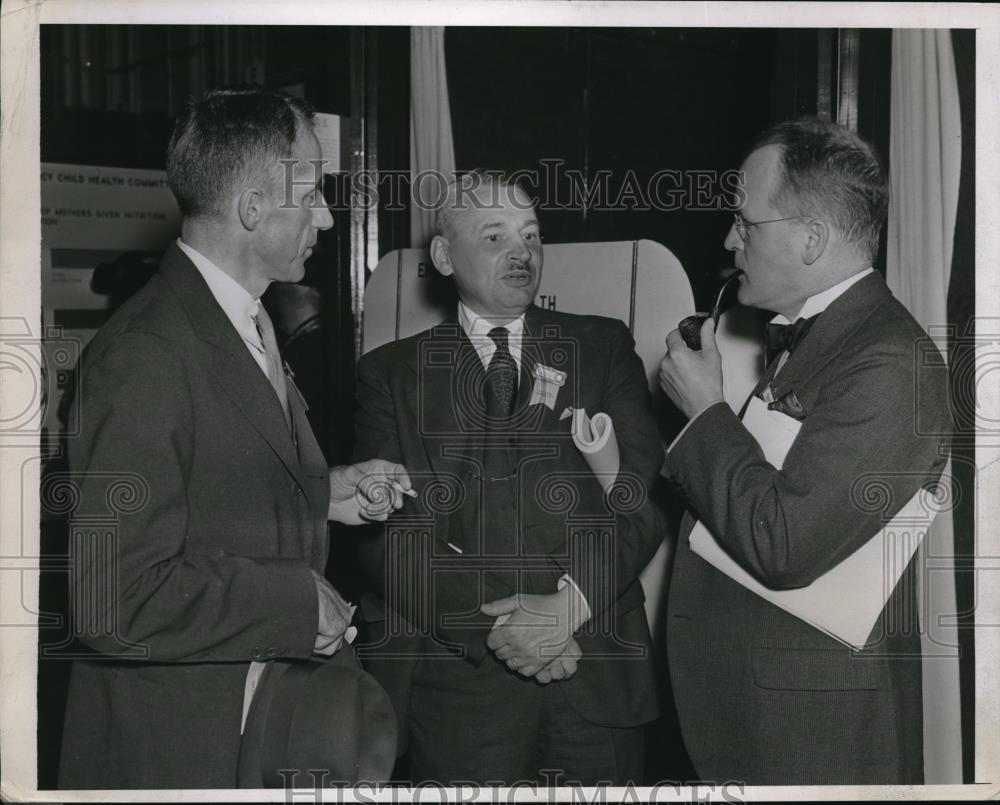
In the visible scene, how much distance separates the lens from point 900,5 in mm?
1926

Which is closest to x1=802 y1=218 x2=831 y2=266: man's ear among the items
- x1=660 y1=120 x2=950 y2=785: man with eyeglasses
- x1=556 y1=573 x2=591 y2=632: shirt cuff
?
x1=660 y1=120 x2=950 y2=785: man with eyeglasses

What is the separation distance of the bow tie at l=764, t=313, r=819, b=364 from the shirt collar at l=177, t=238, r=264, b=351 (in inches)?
41.1

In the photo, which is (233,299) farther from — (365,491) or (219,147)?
(365,491)

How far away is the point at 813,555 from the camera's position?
1.73 m

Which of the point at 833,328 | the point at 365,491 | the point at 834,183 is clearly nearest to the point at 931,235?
the point at 834,183

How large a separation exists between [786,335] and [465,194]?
832mm

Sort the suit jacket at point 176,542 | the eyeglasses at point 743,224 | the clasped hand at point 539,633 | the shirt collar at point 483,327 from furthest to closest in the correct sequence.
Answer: the shirt collar at point 483,327 < the clasped hand at point 539,633 < the eyeglasses at point 743,224 < the suit jacket at point 176,542

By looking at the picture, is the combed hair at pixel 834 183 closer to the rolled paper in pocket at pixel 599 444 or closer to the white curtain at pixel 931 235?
the white curtain at pixel 931 235

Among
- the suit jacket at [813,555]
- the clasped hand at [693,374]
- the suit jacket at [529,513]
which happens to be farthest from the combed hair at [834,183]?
the suit jacket at [529,513]

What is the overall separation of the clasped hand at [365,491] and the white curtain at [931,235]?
114 cm

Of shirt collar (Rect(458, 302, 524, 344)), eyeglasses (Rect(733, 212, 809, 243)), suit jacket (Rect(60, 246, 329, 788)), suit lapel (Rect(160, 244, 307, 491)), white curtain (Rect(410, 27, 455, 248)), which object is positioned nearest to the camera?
suit jacket (Rect(60, 246, 329, 788))

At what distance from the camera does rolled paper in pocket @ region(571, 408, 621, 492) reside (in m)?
2.16

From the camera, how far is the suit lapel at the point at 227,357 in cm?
171

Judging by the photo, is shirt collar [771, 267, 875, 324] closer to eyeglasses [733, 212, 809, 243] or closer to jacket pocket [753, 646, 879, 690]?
eyeglasses [733, 212, 809, 243]
